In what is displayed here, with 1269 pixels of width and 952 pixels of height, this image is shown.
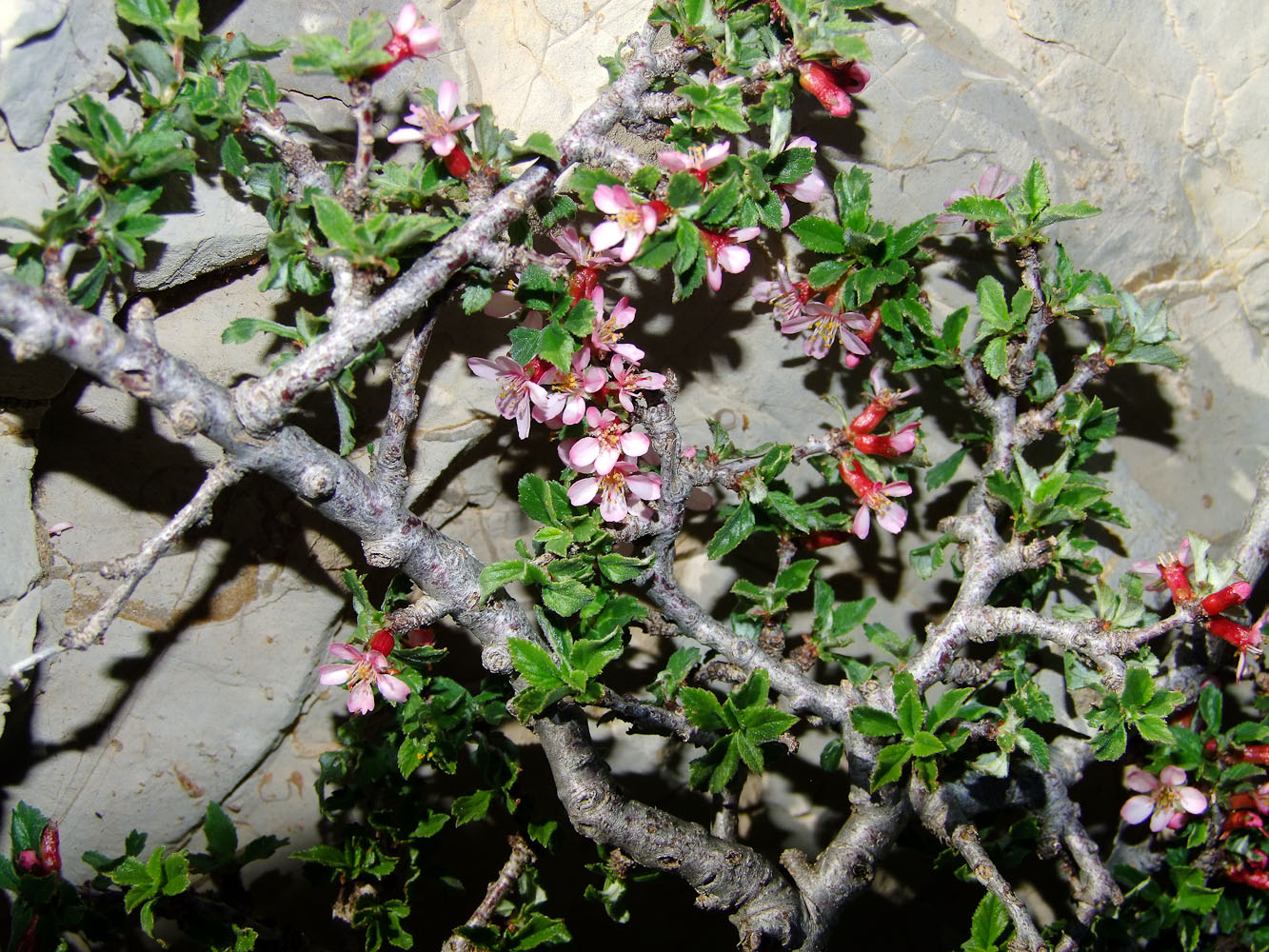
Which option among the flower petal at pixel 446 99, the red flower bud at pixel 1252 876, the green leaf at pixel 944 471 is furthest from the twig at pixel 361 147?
the red flower bud at pixel 1252 876

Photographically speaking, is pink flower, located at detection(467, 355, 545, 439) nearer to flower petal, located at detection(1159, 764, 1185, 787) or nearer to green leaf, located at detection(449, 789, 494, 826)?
green leaf, located at detection(449, 789, 494, 826)

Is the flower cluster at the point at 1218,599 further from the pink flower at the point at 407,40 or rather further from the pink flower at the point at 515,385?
the pink flower at the point at 407,40

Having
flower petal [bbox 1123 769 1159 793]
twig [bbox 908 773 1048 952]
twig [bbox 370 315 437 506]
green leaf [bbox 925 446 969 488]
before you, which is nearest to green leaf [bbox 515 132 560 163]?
twig [bbox 370 315 437 506]

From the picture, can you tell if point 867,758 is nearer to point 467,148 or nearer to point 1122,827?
point 1122,827

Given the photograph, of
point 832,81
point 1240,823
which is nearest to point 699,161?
point 832,81

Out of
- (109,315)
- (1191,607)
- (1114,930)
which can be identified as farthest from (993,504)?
(109,315)

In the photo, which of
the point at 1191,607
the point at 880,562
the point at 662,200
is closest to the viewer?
the point at 662,200
